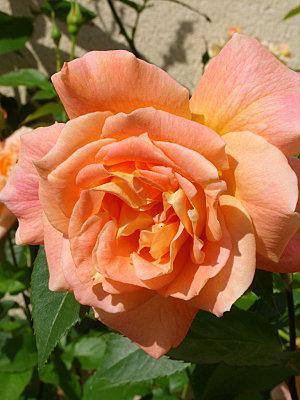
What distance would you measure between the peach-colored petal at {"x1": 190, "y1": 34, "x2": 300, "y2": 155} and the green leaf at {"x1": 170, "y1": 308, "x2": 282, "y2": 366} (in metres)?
0.25

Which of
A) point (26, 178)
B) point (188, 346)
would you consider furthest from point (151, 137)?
point (188, 346)

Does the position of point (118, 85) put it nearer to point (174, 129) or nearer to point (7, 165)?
point (174, 129)

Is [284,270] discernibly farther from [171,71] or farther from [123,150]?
[171,71]

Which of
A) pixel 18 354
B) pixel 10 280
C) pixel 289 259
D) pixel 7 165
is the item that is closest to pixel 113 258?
pixel 289 259

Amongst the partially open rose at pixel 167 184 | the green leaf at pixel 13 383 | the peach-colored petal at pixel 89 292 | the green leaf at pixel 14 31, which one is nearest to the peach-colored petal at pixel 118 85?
the partially open rose at pixel 167 184

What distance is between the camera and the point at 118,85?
1.53ft

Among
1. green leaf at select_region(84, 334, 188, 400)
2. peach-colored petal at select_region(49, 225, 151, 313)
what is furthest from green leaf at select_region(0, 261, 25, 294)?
peach-colored petal at select_region(49, 225, 151, 313)

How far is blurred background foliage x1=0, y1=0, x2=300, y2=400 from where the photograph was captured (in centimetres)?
60

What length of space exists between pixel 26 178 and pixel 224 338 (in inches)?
10.8

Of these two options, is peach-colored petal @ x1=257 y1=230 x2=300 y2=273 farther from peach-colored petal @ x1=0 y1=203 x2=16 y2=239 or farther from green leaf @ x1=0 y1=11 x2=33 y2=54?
green leaf @ x1=0 y1=11 x2=33 y2=54

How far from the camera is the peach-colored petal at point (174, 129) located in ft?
1.45

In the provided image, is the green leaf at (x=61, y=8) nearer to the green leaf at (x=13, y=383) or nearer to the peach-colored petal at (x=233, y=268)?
the green leaf at (x=13, y=383)

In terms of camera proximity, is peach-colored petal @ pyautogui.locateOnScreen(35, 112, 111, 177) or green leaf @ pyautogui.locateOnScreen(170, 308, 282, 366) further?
green leaf @ pyautogui.locateOnScreen(170, 308, 282, 366)

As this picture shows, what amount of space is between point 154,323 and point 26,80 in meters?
1.09
